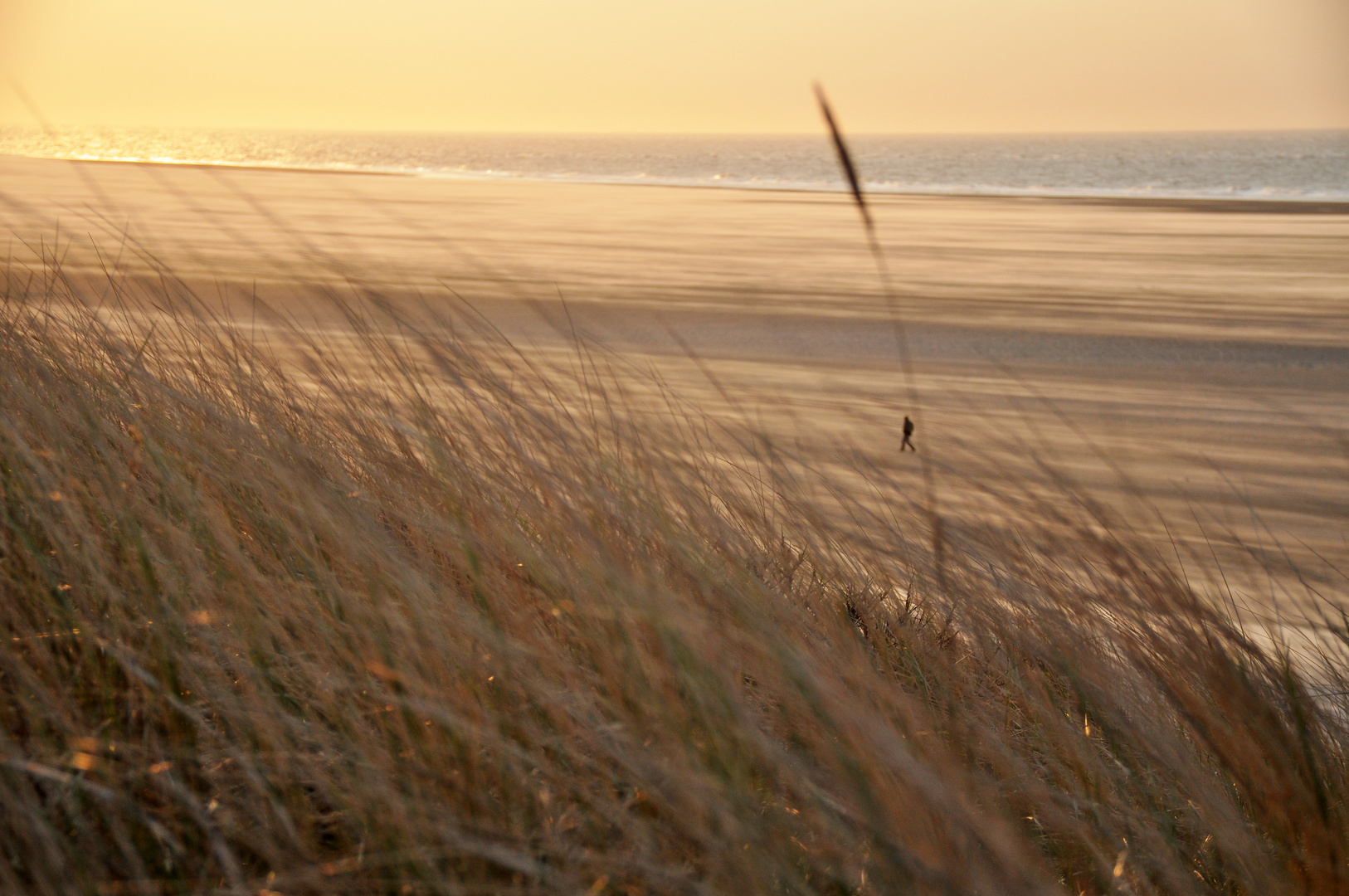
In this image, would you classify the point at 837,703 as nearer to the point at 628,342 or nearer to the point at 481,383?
the point at 481,383

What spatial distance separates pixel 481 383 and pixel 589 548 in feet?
2.54

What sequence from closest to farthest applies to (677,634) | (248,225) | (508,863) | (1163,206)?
(508,863) < (677,634) < (248,225) < (1163,206)

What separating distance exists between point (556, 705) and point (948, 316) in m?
8.47

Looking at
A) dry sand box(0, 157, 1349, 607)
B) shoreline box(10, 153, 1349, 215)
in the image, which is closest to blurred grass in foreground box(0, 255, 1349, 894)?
dry sand box(0, 157, 1349, 607)

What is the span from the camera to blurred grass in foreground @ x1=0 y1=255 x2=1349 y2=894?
1.18 m

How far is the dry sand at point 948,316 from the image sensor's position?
4.36 meters

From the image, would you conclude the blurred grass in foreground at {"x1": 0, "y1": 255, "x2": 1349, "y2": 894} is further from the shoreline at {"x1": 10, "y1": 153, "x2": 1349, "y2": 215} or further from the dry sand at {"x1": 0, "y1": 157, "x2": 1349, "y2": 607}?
the shoreline at {"x1": 10, "y1": 153, "x2": 1349, "y2": 215}

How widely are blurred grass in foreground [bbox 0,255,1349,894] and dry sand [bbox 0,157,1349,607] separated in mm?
535

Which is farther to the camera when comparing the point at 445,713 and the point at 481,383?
the point at 481,383

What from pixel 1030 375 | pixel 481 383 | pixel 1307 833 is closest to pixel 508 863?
pixel 1307 833

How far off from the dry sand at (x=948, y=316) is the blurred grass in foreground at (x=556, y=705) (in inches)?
21.1

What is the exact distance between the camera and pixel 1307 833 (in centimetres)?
132

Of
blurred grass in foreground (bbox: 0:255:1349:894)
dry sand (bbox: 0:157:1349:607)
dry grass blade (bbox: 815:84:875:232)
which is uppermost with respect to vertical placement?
dry grass blade (bbox: 815:84:875:232)

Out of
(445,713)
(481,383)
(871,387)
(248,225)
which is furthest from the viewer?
(248,225)
